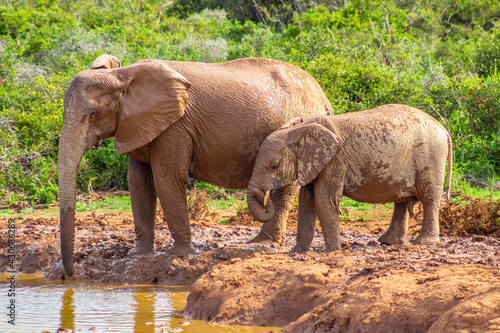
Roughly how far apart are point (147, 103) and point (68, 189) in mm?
1264

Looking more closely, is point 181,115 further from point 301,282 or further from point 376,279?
point 376,279

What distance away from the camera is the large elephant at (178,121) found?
643 centimetres

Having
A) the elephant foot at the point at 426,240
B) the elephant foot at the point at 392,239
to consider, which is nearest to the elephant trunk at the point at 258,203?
the elephant foot at the point at 392,239

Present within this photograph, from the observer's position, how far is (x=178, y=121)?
22.6 ft

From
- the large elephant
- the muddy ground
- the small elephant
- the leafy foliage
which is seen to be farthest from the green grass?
the small elephant

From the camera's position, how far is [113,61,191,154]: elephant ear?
21.9 feet

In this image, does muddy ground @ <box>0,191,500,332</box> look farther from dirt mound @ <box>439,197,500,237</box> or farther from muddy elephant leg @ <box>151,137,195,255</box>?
muddy elephant leg @ <box>151,137,195,255</box>

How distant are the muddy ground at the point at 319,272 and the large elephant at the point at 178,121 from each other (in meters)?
0.54

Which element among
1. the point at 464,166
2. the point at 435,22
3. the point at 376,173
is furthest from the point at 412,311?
the point at 435,22

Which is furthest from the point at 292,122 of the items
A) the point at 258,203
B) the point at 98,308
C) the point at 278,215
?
the point at 98,308

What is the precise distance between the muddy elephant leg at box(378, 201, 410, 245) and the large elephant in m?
1.16

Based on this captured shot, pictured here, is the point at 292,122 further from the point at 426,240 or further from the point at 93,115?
the point at 93,115

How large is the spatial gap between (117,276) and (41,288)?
783mm

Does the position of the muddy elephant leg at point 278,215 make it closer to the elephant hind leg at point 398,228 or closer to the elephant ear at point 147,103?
the elephant hind leg at point 398,228
